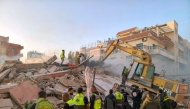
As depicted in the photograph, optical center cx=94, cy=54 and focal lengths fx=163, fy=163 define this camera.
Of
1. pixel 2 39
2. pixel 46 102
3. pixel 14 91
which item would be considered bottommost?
pixel 14 91

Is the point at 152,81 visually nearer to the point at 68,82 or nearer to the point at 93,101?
the point at 68,82

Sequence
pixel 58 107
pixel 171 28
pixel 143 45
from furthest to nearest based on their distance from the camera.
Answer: pixel 171 28
pixel 143 45
pixel 58 107

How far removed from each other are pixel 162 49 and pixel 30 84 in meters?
22.4

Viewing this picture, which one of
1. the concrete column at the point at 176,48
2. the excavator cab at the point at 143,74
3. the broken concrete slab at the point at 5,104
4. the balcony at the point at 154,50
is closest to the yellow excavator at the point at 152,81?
the excavator cab at the point at 143,74

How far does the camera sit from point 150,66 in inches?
382

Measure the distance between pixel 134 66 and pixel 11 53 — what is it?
3279 cm

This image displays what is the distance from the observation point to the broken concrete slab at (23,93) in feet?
22.2

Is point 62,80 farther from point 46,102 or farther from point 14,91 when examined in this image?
point 46,102

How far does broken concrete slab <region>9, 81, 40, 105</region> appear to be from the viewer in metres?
6.77

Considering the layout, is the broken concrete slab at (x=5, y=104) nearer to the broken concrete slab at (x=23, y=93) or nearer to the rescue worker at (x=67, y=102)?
the broken concrete slab at (x=23, y=93)

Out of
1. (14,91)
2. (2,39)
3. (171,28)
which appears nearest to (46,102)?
(14,91)

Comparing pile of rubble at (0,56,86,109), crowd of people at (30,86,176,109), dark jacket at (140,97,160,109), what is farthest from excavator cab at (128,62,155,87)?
dark jacket at (140,97,160,109)

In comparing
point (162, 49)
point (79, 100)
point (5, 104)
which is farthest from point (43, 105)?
point (162, 49)

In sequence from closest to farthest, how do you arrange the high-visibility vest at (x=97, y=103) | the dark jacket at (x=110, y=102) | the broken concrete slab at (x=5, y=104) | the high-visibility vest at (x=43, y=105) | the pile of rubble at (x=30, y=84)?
1. the high-visibility vest at (x=43, y=105)
2. the high-visibility vest at (x=97, y=103)
3. the dark jacket at (x=110, y=102)
4. the broken concrete slab at (x=5, y=104)
5. the pile of rubble at (x=30, y=84)
